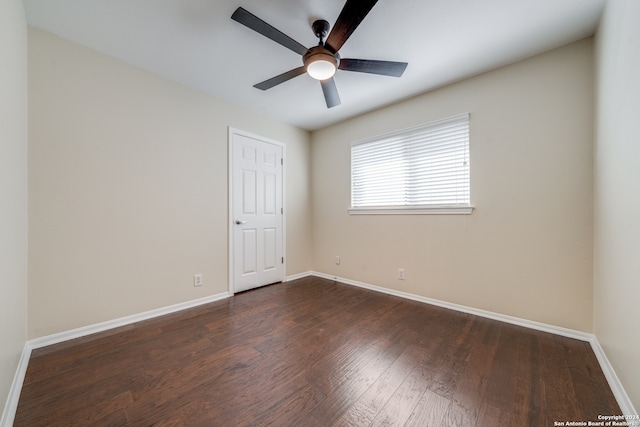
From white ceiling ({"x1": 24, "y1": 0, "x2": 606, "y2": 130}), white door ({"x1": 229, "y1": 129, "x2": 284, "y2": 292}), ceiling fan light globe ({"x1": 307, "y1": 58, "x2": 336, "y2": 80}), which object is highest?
white ceiling ({"x1": 24, "y1": 0, "x2": 606, "y2": 130})

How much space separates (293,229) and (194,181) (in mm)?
1645

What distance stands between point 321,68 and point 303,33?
0.38m

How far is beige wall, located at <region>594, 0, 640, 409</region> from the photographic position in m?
1.24

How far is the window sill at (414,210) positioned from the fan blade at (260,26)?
2.07 metres

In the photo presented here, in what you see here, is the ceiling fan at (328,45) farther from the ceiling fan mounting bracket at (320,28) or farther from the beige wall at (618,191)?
the beige wall at (618,191)

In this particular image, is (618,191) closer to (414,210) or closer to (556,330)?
(556,330)

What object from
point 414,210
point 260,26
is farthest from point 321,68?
point 414,210

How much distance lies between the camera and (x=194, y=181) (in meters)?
2.79

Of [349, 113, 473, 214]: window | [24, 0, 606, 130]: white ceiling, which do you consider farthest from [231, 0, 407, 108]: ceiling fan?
[349, 113, 473, 214]: window

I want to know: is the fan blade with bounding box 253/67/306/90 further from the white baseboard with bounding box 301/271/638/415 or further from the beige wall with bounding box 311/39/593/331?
the white baseboard with bounding box 301/271/638/415

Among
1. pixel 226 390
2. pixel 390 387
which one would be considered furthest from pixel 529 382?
pixel 226 390

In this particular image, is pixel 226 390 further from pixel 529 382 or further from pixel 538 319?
pixel 538 319

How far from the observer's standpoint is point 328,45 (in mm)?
1735

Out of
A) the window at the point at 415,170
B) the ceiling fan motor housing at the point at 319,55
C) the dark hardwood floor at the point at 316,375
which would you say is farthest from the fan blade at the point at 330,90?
the dark hardwood floor at the point at 316,375
